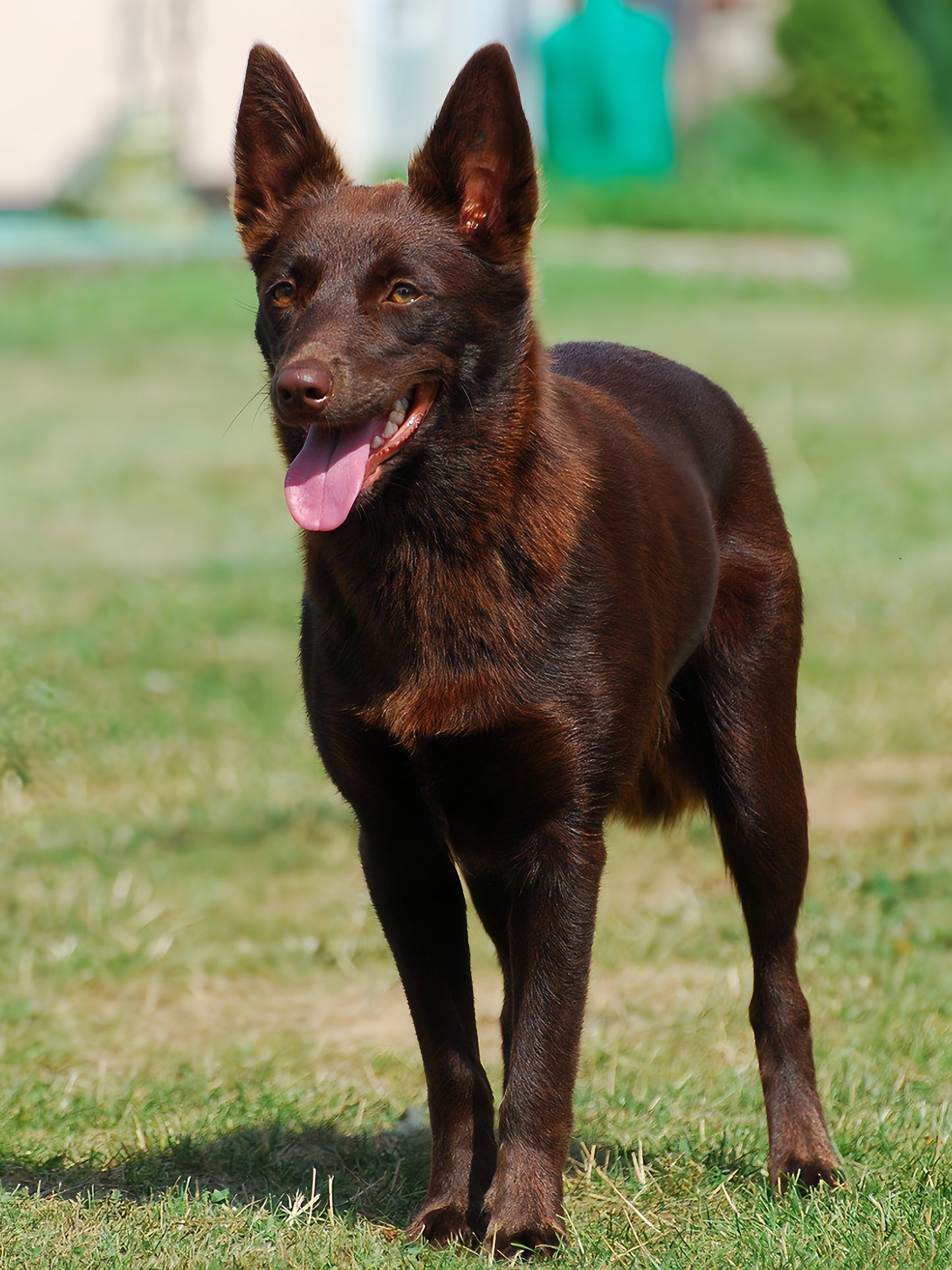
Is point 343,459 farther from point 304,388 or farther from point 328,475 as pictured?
point 304,388

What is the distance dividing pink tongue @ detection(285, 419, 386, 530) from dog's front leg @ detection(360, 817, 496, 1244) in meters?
0.68

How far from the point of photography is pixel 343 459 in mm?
3420

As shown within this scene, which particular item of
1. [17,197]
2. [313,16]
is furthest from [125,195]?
[313,16]

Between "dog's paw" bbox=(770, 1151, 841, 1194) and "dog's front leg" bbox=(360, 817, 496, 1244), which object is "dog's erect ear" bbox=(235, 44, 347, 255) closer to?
"dog's front leg" bbox=(360, 817, 496, 1244)

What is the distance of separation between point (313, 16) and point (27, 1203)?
21592mm

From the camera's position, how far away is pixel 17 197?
22594 mm

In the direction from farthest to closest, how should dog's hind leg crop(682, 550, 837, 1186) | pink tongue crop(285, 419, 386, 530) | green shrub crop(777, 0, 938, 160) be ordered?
1. green shrub crop(777, 0, 938, 160)
2. dog's hind leg crop(682, 550, 837, 1186)
3. pink tongue crop(285, 419, 386, 530)

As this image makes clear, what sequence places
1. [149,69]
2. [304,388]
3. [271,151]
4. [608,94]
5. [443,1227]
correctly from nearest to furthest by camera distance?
1. [304,388]
2. [443,1227]
3. [271,151]
4. [149,69]
5. [608,94]

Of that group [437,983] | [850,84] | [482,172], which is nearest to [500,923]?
[437,983]

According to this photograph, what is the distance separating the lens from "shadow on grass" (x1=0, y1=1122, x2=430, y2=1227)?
386 centimetres

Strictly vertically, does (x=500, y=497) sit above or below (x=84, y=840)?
above

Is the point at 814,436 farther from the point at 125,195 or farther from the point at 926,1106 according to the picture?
the point at 125,195

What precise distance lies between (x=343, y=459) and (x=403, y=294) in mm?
337

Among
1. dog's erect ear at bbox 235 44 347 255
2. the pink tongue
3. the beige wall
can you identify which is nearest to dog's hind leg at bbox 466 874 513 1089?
the pink tongue
